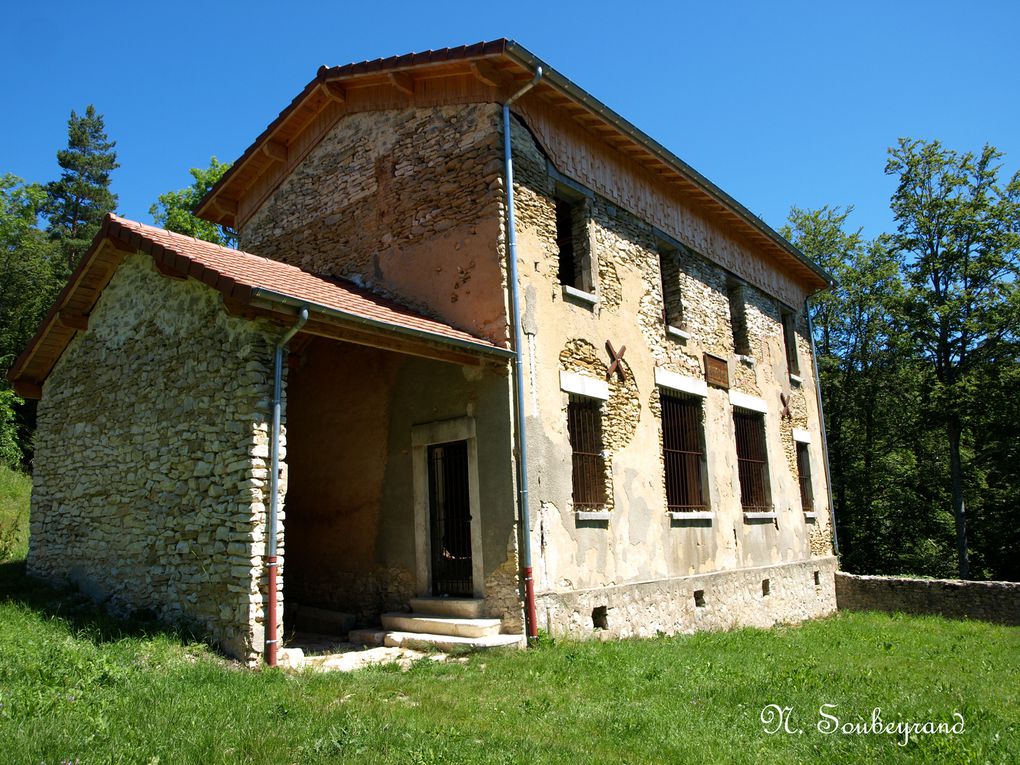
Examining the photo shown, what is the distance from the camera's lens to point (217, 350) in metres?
7.36

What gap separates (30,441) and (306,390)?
17.5 metres

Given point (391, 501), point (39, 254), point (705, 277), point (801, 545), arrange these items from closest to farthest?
1. point (391, 501)
2. point (705, 277)
3. point (801, 545)
4. point (39, 254)

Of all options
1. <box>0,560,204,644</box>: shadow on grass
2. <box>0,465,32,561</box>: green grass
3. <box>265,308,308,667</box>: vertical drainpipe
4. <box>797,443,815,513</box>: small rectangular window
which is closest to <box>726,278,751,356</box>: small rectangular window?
<box>797,443,815,513</box>: small rectangular window

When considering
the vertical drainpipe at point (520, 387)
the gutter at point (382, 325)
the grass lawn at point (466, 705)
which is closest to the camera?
the grass lawn at point (466, 705)

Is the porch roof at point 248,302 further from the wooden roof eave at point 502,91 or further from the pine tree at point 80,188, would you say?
the pine tree at point 80,188

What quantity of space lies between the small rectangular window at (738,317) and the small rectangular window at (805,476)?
315cm

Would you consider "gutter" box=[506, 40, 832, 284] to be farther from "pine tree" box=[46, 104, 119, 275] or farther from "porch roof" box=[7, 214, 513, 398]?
"pine tree" box=[46, 104, 119, 275]

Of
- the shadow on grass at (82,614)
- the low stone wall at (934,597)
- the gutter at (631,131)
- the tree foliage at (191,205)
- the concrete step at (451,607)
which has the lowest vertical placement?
the low stone wall at (934,597)

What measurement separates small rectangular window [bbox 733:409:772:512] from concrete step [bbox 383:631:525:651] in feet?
21.7

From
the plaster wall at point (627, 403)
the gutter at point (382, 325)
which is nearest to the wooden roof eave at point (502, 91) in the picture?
the plaster wall at point (627, 403)

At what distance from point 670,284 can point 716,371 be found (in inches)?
66.6

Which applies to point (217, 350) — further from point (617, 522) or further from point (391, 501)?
point (617, 522)

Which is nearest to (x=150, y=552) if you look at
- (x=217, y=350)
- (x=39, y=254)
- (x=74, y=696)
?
(x=217, y=350)

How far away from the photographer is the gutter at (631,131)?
8914mm
